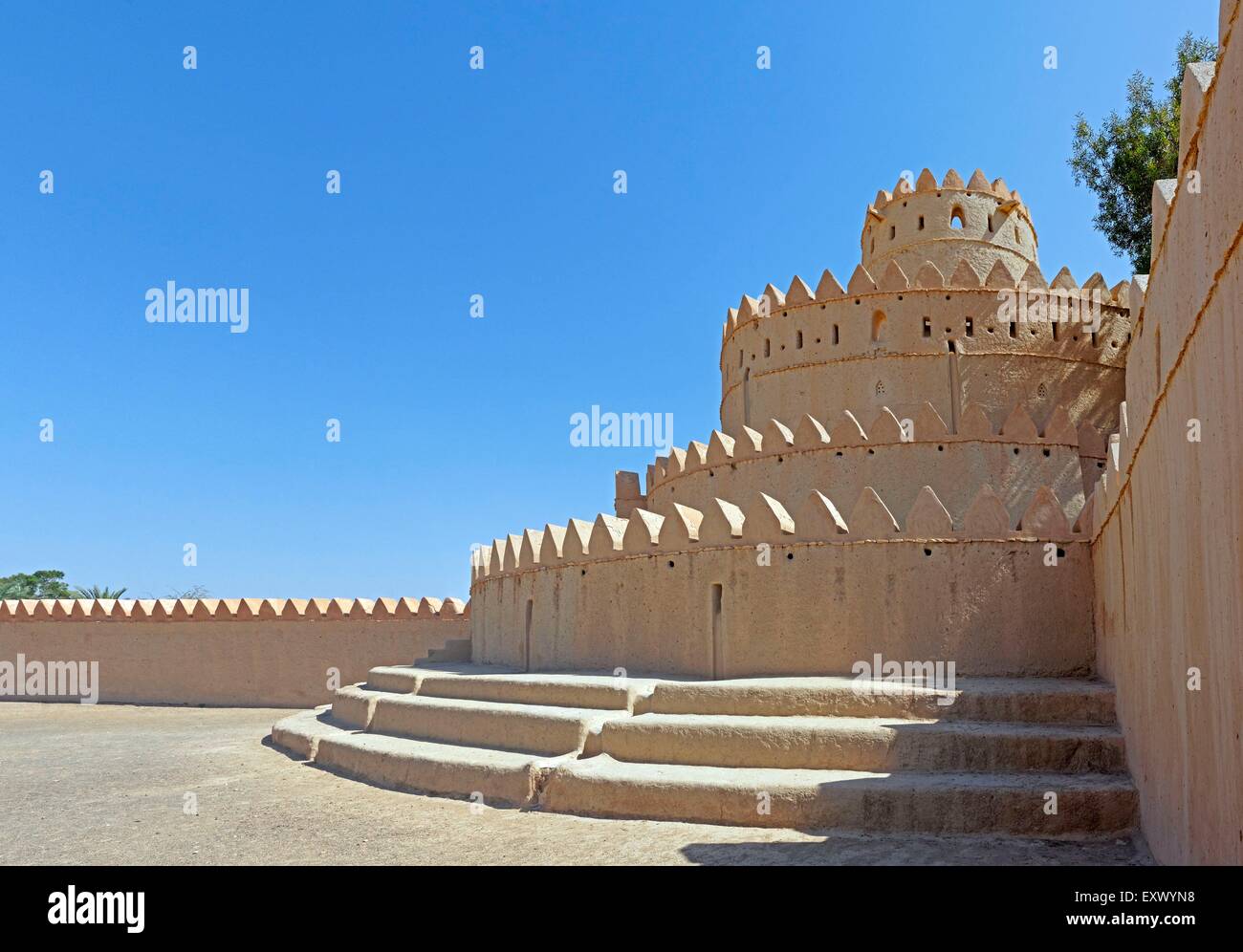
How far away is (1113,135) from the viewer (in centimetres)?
1812

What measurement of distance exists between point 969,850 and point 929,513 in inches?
153

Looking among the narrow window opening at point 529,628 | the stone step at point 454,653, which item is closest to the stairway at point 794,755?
the narrow window opening at point 529,628

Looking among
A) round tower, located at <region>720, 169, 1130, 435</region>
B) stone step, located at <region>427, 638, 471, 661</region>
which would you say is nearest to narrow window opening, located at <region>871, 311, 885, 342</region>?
round tower, located at <region>720, 169, 1130, 435</region>

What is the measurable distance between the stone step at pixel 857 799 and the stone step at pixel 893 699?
2.53ft

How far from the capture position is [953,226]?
18625 mm

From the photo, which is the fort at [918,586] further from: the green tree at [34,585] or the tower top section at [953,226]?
the green tree at [34,585]

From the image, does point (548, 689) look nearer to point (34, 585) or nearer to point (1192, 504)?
point (1192, 504)

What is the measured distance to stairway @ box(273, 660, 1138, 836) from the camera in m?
7.11

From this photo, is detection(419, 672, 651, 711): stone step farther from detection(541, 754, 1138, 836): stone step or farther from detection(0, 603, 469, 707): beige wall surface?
detection(0, 603, 469, 707): beige wall surface

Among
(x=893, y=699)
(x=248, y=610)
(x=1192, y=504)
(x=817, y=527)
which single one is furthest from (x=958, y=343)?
(x=248, y=610)

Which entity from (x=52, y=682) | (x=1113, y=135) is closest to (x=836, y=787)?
(x=1113, y=135)

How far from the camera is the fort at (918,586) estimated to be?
4.42 m

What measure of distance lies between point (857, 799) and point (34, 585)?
2281 inches
